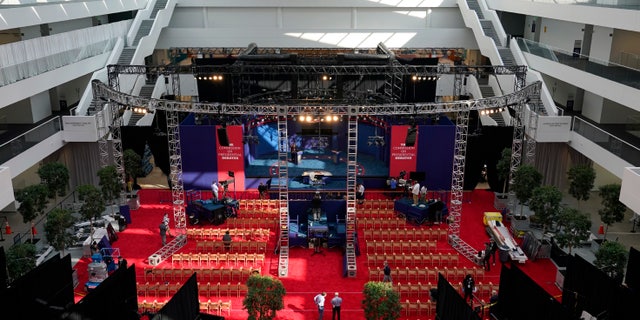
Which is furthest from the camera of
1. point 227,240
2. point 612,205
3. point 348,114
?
point 227,240

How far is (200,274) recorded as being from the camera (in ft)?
65.2

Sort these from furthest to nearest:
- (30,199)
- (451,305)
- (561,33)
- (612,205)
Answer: (561,33) → (30,199) → (612,205) → (451,305)

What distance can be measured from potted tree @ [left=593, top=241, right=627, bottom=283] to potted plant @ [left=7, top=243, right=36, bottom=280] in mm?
17526

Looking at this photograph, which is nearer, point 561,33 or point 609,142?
point 609,142

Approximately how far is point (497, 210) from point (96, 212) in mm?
18217

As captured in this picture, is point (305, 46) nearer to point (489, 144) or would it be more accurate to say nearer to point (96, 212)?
point (489, 144)

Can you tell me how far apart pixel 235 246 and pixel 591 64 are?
60.4 feet

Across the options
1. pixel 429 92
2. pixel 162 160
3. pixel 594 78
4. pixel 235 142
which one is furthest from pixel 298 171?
pixel 594 78

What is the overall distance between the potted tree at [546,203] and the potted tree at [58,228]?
17.4 metres

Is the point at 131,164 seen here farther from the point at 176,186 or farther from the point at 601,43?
the point at 601,43

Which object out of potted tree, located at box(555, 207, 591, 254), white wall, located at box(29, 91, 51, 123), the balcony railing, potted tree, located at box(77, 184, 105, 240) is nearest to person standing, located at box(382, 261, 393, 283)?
potted tree, located at box(555, 207, 591, 254)

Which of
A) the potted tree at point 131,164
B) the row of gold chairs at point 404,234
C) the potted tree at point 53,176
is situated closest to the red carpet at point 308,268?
the row of gold chairs at point 404,234

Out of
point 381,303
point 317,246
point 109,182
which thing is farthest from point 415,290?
point 109,182

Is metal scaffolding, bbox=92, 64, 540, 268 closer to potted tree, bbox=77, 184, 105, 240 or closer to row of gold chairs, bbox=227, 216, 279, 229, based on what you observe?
row of gold chairs, bbox=227, 216, 279, 229
